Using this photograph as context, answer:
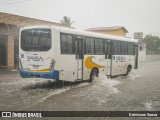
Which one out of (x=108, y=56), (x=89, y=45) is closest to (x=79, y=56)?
(x=89, y=45)

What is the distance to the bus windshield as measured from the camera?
43.3 feet

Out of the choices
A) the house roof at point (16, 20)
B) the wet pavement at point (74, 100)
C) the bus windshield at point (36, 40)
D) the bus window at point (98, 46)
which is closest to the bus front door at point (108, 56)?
the bus window at point (98, 46)

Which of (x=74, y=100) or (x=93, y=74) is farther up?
(x=93, y=74)

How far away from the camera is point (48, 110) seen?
29.7 ft

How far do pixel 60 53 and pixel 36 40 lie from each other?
4.62 feet

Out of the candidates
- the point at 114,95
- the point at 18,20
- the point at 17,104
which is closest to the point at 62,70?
the point at 114,95

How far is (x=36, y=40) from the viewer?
13.5m

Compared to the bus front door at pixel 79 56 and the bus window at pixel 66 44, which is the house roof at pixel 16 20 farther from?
the bus window at pixel 66 44

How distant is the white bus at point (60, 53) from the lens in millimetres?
13055

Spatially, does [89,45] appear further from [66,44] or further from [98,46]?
[66,44]

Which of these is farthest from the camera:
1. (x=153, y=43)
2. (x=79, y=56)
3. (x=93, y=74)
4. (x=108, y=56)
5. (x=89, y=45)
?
(x=153, y=43)

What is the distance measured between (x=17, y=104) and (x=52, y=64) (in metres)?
3.50

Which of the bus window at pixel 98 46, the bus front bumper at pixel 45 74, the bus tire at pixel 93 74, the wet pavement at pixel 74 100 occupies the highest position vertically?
the bus window at pixel 98 46

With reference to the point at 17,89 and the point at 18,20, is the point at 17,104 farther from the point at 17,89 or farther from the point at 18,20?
the point at 18,20
